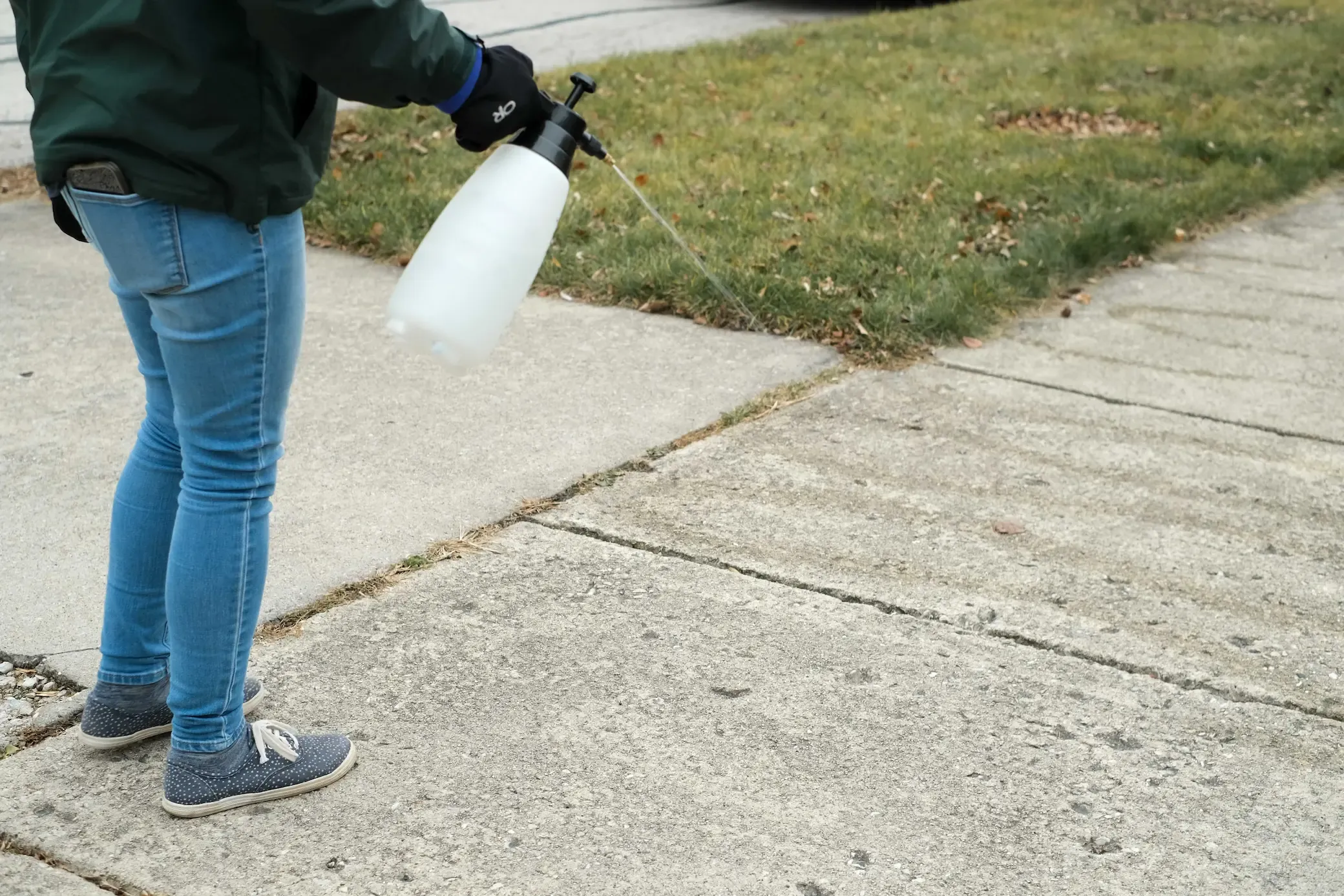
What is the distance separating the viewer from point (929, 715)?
10.1 ft

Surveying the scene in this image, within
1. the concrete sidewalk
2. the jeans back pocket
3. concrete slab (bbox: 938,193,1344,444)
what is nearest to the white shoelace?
the concrete sidewalk

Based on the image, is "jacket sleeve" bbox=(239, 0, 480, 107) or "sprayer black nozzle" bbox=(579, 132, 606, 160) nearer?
"jacket sleeve" bbox=(239, 0, 480, 107)

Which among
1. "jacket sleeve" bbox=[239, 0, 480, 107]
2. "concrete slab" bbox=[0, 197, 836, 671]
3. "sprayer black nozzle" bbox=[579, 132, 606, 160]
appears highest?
"jacket sleeve" bbox=[239, 0, 480, 107]

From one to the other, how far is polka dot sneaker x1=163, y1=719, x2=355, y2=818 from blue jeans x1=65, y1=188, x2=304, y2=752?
32 millimetres

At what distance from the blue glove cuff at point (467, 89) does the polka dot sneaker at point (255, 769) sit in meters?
1.16

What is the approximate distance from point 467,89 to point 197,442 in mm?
728

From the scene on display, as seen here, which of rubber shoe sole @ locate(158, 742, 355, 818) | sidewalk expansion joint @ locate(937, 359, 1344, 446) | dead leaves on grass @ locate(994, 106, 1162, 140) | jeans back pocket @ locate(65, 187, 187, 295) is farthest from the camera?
dead leaves on grass @ locate(994, 106, 1162, 140)

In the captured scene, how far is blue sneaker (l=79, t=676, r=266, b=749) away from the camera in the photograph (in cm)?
285

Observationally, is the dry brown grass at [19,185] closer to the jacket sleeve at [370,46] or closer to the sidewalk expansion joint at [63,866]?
the sidewalk expansion joint at [63,866]

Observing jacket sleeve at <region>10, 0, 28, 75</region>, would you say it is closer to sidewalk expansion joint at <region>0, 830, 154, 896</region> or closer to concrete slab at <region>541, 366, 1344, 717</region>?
sidewalk expansion joint at <region>0, 830, 154, 896</region>

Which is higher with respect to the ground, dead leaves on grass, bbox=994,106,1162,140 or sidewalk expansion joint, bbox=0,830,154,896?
dead leaves on grass, bbox=994,106,1162,140

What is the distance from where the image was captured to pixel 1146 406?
4898 millimetres

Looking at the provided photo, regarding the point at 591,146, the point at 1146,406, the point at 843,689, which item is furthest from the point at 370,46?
the point at 1146,406

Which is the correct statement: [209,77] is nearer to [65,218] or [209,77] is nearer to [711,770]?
[65,218]
